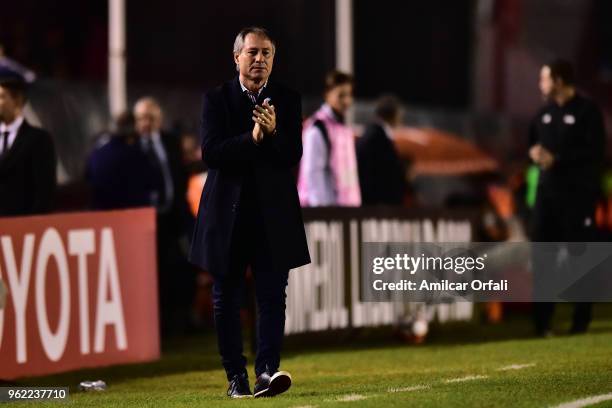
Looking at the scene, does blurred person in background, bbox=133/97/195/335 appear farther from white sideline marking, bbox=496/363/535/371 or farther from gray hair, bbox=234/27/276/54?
gray hair, bbox=234/27/276/54

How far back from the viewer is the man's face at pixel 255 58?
350 inches

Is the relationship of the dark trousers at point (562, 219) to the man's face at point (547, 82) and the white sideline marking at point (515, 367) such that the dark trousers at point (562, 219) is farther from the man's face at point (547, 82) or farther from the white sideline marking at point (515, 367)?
the white sideline marking at point (515, 367)

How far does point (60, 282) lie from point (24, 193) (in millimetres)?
718

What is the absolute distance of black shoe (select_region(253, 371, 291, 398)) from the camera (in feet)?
29.1

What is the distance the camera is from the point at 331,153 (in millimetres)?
13656

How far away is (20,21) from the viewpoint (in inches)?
944

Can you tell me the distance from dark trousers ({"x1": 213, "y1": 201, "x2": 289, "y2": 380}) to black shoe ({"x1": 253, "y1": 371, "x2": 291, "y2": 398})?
7 centimetres

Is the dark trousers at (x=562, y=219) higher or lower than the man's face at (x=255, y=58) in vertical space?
lower

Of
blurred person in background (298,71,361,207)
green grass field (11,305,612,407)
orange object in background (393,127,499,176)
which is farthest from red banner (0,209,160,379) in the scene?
orange object in background (393,127,499,176)

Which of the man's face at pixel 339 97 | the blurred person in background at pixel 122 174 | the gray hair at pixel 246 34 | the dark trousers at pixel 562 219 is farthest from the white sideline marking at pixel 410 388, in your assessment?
the blurred person in background at pixel 122 174

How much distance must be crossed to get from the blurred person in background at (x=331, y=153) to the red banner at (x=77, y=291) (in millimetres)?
Answer: 1859

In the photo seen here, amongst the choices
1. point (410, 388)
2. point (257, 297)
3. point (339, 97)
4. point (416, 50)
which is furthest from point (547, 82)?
point (416, 50)

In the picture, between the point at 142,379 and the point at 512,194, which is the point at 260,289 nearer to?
the point at 142,379

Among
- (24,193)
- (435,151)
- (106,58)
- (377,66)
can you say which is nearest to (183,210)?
(24,193)
